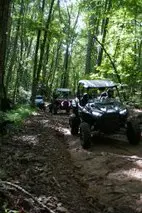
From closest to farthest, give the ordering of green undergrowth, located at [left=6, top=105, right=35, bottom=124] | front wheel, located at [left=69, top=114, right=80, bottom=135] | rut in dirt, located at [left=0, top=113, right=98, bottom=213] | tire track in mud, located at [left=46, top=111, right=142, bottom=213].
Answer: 1. rut in dirt, located at [left=0, top=113, right=98, bottom=213]
2. tire track in mud, located at [left=46, top=111, right=142, bottom=213]
3. front wheel, located at [left=69, top=114, right=80, bottom=135]
4. green undergrowth, located at [left=6, top=105, right=35, bottom=124]

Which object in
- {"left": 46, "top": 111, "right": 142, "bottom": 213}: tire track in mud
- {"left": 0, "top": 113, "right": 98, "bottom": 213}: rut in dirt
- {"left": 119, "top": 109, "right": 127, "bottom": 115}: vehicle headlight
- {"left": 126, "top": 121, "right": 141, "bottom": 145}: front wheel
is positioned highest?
{"left": 119, "top": 109, "right": 127, "bottom": 115}: vehicle headlight

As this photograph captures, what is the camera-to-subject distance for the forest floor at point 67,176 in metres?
5.03

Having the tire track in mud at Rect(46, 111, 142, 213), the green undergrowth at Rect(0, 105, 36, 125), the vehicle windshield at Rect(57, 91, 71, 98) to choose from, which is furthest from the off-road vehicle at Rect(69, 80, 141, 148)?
the vehicle windshield at Rect(57, 91, 71, 98)

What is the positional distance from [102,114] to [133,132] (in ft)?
3.42

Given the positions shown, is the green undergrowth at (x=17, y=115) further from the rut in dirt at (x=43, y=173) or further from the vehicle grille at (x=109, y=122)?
the vehicle grille at (x=109, y=122)

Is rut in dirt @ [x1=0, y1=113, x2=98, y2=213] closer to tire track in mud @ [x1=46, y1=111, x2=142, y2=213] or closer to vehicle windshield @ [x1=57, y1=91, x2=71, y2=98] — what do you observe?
tire track in mud @ [x1=46, y1=111, x2=142, y2=213]

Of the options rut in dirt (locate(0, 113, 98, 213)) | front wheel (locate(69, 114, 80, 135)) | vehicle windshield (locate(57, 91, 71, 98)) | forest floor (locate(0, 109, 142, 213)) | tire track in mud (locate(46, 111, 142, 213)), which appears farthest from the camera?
vehicle windshield (locate(57, 91, 71, 98))

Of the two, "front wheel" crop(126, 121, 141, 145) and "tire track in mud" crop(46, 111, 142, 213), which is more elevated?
"front wheel" crop(126, 121, 141, 145)

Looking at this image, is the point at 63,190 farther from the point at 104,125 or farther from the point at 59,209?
the point at 104,125

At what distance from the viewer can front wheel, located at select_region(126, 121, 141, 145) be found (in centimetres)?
1012

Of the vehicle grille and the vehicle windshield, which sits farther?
the vehicle windshield

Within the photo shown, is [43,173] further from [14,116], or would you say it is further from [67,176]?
[14,116]

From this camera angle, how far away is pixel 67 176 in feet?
22.3

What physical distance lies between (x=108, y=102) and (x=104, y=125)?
1049 millimetres
